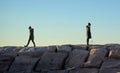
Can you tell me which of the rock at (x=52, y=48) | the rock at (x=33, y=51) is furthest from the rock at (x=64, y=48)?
the rock at (x=33, y=51)

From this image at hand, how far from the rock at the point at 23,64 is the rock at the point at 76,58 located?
2.03 meters

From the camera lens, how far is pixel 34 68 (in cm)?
1900

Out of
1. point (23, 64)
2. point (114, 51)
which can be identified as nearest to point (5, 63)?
point (23, 64)

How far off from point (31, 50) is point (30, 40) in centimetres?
190

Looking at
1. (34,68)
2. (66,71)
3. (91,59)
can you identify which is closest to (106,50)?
(91,59)

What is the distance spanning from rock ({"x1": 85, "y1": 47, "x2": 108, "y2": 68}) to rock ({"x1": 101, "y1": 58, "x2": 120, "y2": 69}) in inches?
14.8

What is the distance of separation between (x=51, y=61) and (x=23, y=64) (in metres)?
1.73

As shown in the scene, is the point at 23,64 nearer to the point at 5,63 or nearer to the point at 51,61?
the point at 5,63

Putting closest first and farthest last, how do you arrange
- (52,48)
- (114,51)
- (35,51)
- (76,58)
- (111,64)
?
(111,64) → (114,51) → (76,58) → (52,48) → (35,51)

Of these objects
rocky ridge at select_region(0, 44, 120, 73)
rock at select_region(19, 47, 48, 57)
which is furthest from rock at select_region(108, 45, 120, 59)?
rock at select_region(19, 47, 48, 57)

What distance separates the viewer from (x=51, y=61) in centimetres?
1880

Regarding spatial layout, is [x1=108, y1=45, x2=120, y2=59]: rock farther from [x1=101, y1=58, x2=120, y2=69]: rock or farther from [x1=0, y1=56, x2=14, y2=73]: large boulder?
[x1=0, y1=56, x2=14, y2=73]: large boulder

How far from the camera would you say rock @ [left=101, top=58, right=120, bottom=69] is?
666 inches

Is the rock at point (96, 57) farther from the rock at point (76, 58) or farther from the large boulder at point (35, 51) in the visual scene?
the large boulder at point (35, 51)
